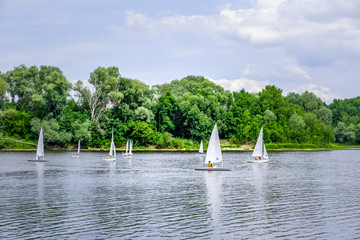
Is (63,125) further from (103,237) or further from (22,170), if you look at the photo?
(103,237)

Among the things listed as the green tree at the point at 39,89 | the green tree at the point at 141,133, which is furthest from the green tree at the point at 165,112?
the green tree at the point at 39,89

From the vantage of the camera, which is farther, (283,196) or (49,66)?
(49,66)

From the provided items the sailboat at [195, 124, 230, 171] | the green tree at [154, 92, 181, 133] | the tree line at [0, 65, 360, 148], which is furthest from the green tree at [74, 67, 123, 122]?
the sailboat at [195, 124, 230, 171]

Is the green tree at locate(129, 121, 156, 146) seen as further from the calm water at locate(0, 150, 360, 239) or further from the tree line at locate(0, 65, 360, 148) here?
the calm water at locate(0, 150, 360, 239)

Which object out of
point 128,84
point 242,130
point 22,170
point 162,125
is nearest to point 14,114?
point 128,84

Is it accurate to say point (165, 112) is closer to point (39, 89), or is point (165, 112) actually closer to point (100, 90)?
point (100, 90)

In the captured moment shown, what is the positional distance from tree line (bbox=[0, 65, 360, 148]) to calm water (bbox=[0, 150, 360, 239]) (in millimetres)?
69186

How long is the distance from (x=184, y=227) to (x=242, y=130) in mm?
134808

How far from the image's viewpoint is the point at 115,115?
14462 centimetres

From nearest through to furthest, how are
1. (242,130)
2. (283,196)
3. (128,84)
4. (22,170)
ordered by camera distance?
A: (283,196) < (22,170) < (128,84) < (242,130)

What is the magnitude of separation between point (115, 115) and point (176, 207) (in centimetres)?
10894

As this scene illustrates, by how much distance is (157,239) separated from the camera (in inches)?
1076

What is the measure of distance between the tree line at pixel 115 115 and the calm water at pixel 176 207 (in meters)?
69.2

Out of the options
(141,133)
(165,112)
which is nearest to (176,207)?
(141,133)
